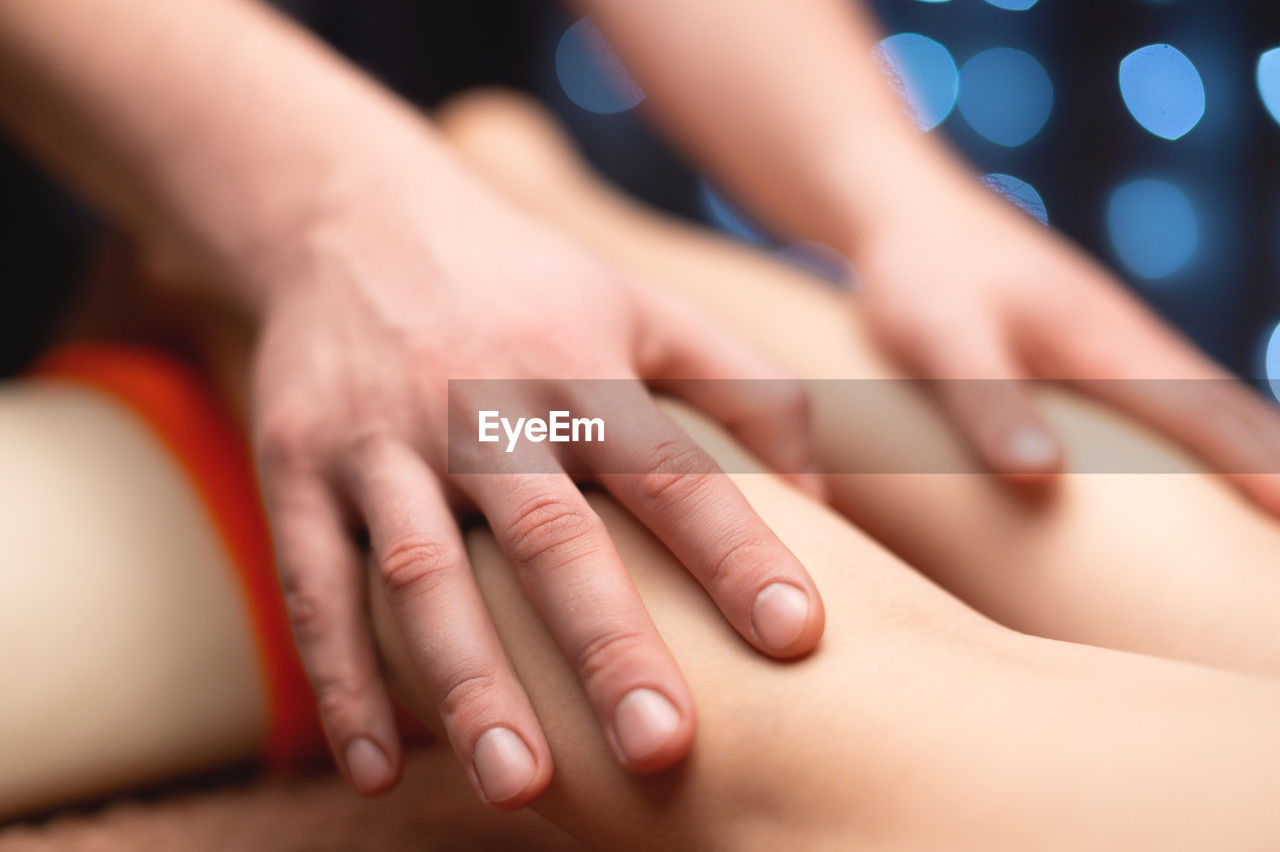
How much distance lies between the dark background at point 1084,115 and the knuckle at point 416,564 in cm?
96

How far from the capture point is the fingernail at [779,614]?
0.35m

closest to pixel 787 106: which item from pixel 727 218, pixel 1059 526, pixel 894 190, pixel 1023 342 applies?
A: pixel 894 190

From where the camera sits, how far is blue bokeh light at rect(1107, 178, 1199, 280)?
1474mm

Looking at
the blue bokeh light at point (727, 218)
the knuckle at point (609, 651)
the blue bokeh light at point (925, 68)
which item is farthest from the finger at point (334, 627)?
the blue bokeh light at point (925, 68)

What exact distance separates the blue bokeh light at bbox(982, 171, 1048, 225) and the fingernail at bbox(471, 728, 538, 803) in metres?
1.44

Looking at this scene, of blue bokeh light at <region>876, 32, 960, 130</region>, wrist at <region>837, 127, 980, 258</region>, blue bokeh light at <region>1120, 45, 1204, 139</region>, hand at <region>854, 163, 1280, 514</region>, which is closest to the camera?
hand at <region>854, 163, 1280, 514</region>

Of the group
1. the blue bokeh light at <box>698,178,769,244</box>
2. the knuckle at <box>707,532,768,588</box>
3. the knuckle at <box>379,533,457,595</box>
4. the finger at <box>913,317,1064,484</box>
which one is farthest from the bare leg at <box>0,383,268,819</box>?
the blue bokeh light at <box>698,178,769,244</box>

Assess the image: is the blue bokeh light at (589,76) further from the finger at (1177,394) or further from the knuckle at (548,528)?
the knuckle at (548,528)

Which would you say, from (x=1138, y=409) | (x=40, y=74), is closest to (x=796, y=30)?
(x=1138, y=409)

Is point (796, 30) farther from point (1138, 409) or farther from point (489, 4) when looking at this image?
point (489, 4)

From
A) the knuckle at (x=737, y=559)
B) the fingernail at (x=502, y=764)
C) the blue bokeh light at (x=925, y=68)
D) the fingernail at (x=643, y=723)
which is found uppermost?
the blue bokeh light at (x=925, y=68)

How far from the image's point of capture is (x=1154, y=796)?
0.98 feet

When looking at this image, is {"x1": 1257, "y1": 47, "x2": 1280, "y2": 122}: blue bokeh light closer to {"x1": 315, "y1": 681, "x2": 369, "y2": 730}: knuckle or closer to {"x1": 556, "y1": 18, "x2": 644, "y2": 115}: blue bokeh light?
{"x1": 556, "y1": 18, "x2": 644, "y2": 115}: blue bokeh light

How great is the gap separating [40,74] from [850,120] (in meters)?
0.54
